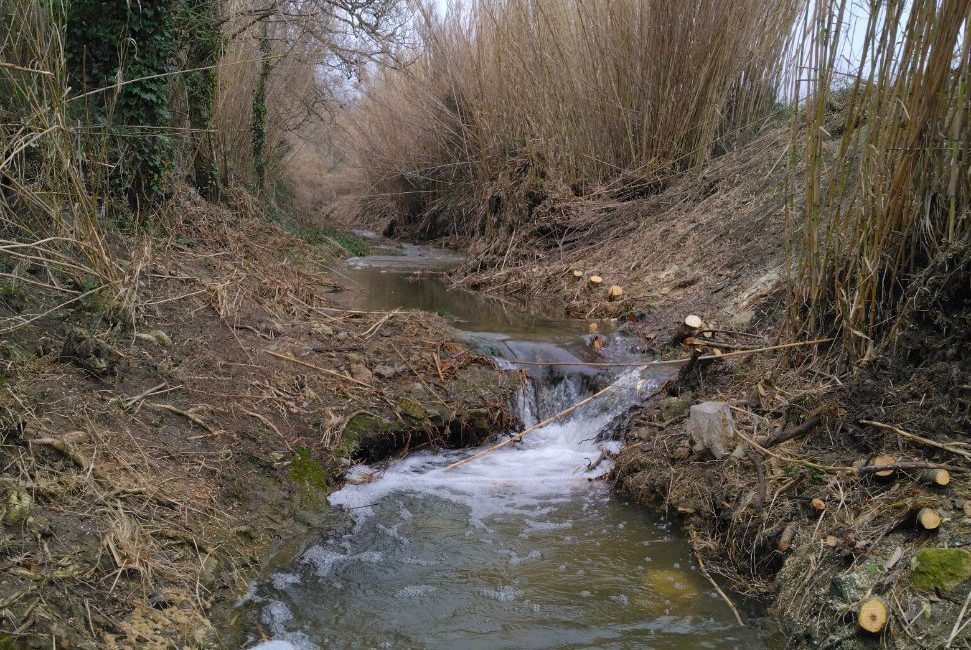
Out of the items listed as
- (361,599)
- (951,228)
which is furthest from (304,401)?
(951,228)

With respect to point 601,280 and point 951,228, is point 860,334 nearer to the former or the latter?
point 951,228

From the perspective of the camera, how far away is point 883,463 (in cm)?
296

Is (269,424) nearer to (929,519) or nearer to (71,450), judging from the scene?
(71,450)

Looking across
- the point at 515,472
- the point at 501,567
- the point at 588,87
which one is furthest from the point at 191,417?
the point at 588,87

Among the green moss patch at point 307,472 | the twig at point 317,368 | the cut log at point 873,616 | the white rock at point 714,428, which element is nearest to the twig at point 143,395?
the green moss patch at point 307,472

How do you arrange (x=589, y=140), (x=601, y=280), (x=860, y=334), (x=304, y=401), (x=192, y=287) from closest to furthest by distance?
(x=860, y=334) < (x=304, y=401) < (x=192, y=287) < (x=601, y=280) < (x=589, y=140)

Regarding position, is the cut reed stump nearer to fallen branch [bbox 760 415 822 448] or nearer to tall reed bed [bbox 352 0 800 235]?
fallen branch [bbox 760 415 822 448]

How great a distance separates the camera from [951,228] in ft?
9.59

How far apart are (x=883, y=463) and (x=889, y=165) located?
4.04 feet

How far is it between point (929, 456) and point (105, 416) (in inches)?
132

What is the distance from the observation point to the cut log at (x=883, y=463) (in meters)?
2.93

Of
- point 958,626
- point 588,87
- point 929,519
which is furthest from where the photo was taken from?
point 588,87

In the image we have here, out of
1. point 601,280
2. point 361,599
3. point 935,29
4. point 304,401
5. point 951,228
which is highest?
point 935,29

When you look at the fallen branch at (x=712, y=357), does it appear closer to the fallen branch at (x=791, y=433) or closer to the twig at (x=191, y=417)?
the fallen branch at (x=791, y=433)
